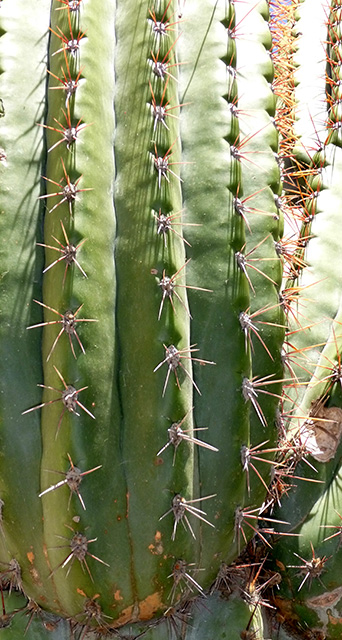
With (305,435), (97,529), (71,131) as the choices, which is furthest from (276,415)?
(71,131)

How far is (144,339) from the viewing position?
6.65 feet

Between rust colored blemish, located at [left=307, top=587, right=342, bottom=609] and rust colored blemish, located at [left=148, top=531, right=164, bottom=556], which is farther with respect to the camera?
rust colored blemish, located at [left=307, top=587, right=342, bottom=609]

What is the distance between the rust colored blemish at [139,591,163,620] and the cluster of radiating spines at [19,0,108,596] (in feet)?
0.65

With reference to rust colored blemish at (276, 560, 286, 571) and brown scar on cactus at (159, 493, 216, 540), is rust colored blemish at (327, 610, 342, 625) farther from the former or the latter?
brown scar on cactus at (159, 493, 216, 540)

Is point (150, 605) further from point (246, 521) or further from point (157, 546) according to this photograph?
point (246, 521)

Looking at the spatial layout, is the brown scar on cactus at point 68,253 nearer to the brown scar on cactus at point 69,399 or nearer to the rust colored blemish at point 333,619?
the brown scar on cactus at point 69,399

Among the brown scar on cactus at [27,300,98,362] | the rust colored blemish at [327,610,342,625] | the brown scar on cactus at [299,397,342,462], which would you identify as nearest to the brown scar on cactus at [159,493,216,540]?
the brown scar on cactus at [27,300,98,362]

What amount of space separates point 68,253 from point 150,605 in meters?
1.00

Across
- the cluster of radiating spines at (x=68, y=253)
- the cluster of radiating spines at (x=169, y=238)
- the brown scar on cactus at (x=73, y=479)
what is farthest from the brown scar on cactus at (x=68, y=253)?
the brown scar on cactus at (x=73, y=479)

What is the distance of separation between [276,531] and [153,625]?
0.54 metres

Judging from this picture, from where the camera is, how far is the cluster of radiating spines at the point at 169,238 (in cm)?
203

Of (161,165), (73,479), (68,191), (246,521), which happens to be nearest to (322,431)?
(246,521)

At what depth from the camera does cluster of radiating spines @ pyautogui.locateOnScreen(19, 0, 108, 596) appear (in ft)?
6.46

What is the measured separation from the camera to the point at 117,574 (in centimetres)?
207
